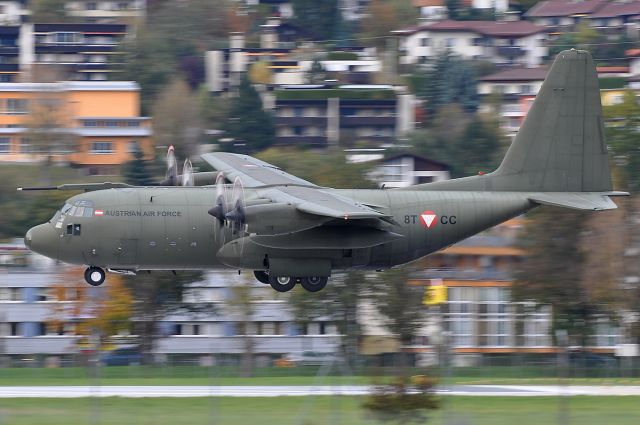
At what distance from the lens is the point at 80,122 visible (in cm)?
13312

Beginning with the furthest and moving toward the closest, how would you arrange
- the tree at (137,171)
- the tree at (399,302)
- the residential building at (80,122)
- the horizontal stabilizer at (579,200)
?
1. the residential building at (80,122)
2. the tree at (137,171)
3. the tree at (399,302)
4. the horizontal stabilizer at (579,200)

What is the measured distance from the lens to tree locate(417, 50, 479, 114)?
159875mm

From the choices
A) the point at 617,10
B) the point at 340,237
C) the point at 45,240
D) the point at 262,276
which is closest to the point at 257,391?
the point at 262,276

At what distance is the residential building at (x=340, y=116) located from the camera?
485ft

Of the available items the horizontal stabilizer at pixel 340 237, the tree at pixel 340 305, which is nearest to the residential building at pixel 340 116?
the tree at pixel 340 305

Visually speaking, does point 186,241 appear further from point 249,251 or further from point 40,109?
point 40,109

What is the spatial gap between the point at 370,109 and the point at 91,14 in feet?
195

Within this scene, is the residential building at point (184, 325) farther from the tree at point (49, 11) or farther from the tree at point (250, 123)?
the tree at point (49, 11)

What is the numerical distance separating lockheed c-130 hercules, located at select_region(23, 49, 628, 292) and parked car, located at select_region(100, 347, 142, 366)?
2243 cm

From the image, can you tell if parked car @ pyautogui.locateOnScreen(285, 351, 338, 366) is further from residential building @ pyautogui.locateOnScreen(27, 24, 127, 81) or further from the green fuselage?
residential building @ pyautogui.locateOnScreen(27, 24, 127, 81)

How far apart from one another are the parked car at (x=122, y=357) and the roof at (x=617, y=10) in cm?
13319

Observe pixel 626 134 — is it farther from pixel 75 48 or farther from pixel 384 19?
pixel 384 19

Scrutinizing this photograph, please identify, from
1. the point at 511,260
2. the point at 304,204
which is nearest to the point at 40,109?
the point at 511,260

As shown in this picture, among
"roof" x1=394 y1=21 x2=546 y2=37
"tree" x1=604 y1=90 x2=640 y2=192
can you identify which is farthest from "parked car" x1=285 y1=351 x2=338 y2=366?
"roof" x1=394 y1=21 x2=546 y2=37
